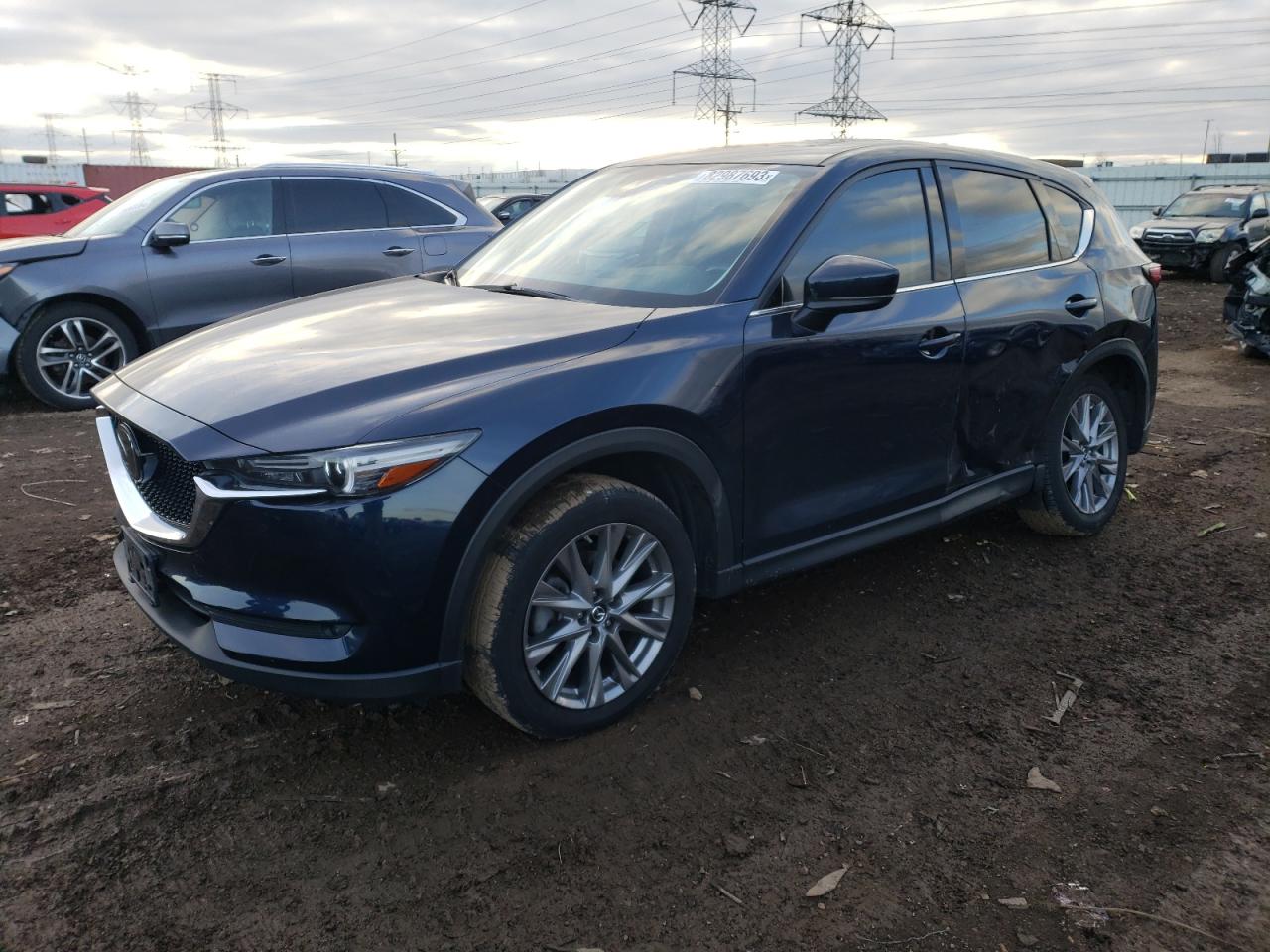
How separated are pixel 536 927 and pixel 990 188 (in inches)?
137

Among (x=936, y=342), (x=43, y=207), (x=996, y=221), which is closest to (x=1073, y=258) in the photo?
(x=996, y=221)

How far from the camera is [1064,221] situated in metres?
4.63

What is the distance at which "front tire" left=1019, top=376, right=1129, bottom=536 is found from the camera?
4.55m

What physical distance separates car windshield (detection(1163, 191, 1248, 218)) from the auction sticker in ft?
60.7

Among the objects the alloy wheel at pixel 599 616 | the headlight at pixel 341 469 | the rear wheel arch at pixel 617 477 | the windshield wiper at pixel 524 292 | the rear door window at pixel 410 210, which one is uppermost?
the rear door window at pixel 410 210

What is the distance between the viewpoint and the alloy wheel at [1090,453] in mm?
4680

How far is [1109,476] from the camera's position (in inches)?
195

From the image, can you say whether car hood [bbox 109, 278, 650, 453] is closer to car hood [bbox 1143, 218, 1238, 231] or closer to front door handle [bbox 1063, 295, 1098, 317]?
front door handle [bbox 1063, 295, 1098, 317]

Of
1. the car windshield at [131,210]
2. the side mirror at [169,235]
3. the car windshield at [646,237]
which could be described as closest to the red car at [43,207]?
the car windshield at [131,210]

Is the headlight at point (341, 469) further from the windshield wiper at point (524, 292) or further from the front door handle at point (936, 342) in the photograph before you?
the front door handle at point (936, 342)

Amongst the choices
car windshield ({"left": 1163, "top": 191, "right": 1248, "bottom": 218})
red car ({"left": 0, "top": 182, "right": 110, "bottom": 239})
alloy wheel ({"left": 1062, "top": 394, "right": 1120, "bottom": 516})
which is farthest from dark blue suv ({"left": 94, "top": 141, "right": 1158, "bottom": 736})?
car windshield ({"left": 1163, "top": 191, "right": 1248, "bottom": 218})

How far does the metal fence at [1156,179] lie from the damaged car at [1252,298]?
22.1 metres

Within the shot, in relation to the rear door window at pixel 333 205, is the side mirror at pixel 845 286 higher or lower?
lower

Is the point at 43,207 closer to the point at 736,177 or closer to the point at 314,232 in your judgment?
the point at 314,232
